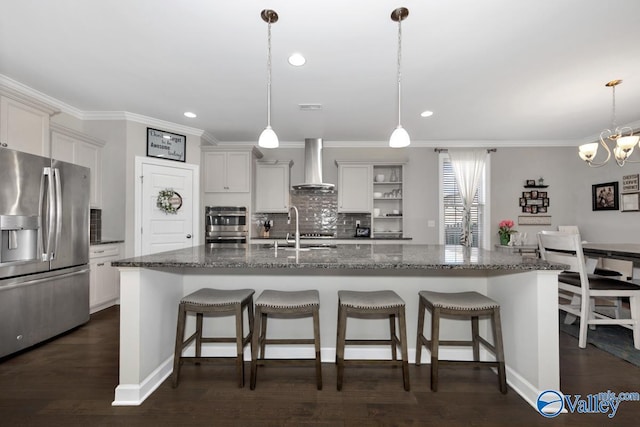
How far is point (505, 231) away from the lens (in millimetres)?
4980

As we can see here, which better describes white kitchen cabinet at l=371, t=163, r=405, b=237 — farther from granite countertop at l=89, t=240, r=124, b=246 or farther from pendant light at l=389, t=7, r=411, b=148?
granite countertop at l=89, t=240, r=124, b=246

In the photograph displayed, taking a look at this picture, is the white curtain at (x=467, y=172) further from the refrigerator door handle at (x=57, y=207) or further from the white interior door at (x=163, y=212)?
the refrigerator door handle at (x=57, y=207)

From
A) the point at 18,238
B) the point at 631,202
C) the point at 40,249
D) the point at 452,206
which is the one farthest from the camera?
the point at 452,206

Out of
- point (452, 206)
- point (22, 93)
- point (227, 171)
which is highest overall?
point (22, 93)

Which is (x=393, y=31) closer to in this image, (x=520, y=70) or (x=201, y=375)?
(x=520, y=70)

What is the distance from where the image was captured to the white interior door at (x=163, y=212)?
3.98 metres

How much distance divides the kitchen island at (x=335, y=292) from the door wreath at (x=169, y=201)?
7.28 feet

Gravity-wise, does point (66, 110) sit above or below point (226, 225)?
above

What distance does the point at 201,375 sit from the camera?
2092 millimetres


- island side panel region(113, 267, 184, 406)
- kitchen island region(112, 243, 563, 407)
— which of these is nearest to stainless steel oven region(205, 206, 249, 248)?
kitchen island region(112, 243, 563, 407)

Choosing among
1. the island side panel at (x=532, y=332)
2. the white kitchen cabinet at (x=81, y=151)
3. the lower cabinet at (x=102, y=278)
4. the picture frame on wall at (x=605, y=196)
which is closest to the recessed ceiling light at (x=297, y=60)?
the island side panel at (x=532, y=332)

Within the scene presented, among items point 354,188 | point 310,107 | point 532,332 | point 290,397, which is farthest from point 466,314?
point 354,188

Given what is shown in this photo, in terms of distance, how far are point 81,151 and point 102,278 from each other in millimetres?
1580

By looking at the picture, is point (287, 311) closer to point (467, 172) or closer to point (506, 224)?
point (467, 172)
